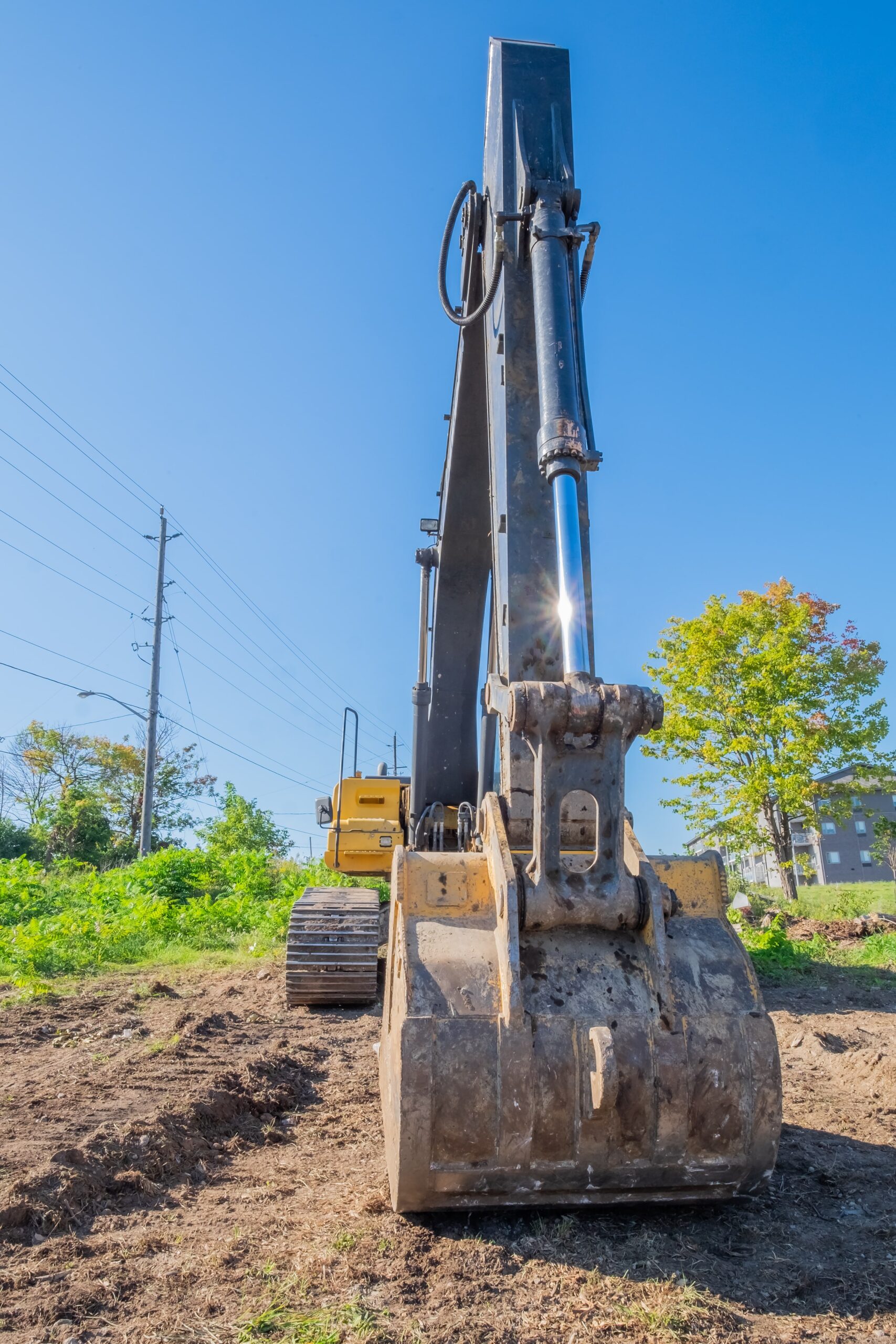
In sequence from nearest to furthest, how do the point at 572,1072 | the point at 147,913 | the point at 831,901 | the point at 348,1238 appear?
the point at 572,1072 → the point at 348,1238 → the point at 147,913 → the point at 831,901

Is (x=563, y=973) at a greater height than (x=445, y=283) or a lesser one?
lesser

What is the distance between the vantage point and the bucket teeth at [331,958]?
752 cm

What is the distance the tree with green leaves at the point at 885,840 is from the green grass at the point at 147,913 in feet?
42.6

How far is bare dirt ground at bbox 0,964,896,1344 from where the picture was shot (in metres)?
2.29

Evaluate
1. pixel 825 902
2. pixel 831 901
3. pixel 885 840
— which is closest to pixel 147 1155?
pixel 831 901

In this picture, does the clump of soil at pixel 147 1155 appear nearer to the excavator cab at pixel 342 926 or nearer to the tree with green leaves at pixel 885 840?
the excavator cab at pixel 342 926

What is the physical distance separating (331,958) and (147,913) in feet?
20.3

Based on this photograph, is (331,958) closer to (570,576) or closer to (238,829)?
(570,576)

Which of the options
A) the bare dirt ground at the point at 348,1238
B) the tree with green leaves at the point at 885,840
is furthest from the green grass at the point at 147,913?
the tree with green leaves at the point at 885,840

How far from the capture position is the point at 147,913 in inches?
498

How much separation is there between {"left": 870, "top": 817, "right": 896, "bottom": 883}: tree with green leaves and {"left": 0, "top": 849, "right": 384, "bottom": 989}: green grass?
13.0 m

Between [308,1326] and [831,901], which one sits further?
[831,901]

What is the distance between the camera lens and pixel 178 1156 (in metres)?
3.80

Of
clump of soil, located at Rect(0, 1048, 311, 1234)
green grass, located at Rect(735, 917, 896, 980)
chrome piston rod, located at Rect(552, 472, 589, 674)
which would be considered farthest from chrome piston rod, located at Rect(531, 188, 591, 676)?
green grass, located at Rect(735, 917, 896, 980)
